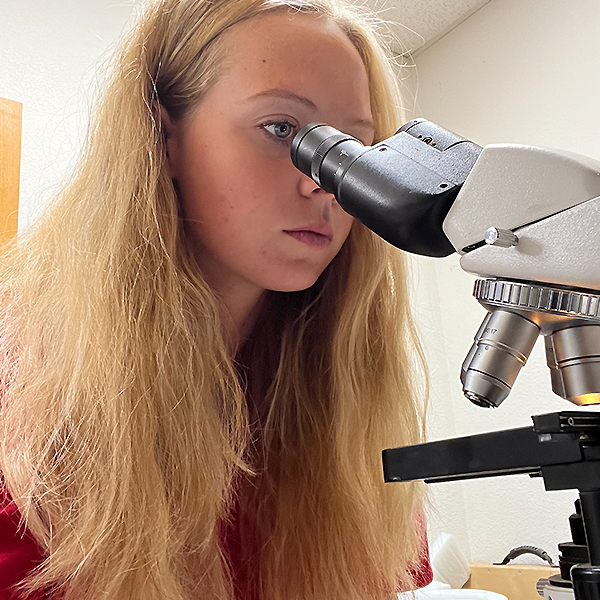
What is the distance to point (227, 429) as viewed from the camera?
725 millimetres

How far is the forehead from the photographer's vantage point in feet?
2.23

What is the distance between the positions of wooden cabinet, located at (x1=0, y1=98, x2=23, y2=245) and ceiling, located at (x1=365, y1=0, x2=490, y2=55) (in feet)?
3.24

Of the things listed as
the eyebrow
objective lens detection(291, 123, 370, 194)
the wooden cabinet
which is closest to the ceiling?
the wooden cabinet

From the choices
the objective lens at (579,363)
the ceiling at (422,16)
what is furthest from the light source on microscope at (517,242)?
the ceiling at (422,16)

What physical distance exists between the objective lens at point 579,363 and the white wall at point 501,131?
3.82ft

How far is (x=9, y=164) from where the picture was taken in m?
1.24

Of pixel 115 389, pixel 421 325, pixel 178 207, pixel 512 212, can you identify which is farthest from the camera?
pixel 421 325

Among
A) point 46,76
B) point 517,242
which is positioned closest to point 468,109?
point 46,76

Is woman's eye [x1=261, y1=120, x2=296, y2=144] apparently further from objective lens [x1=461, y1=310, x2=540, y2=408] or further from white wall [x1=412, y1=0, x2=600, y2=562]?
white wall [x1=412, y1=0, x2=600, y2=562]

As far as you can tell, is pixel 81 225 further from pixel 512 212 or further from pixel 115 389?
pixel 512 212

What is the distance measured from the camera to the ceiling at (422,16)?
6.03 feet

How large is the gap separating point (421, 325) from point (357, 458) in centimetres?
104

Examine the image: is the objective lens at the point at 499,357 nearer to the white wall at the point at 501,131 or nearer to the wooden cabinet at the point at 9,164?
the wooden cabinet at the point at 9,164

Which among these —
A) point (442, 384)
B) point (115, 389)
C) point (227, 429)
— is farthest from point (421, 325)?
point (115, 389)
